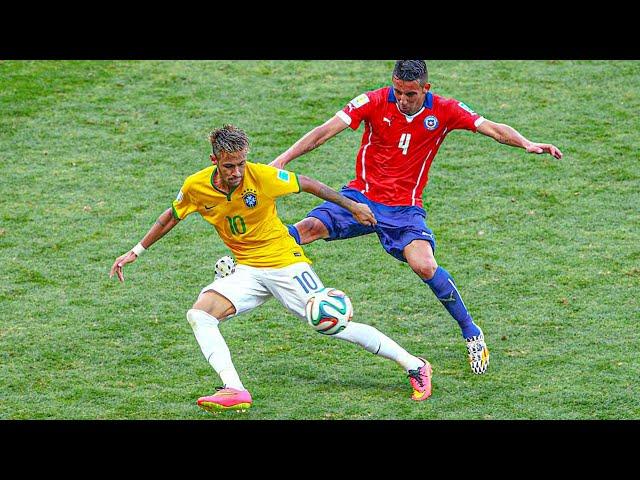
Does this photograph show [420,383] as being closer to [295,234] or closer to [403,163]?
[295,234]

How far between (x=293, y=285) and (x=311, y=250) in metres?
2.64

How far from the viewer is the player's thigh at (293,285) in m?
8.47

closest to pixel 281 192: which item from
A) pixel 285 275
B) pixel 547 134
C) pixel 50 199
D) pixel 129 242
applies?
pixel 285 275

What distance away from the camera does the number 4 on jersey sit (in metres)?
9.27

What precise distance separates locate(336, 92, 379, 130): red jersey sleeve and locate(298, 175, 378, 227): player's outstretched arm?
3.04 feet

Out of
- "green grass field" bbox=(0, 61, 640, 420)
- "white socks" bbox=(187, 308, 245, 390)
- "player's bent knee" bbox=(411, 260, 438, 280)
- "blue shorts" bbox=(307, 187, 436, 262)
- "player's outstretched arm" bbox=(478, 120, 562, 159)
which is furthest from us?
"blue shorts" bbox=(307, 187, 436, 262)

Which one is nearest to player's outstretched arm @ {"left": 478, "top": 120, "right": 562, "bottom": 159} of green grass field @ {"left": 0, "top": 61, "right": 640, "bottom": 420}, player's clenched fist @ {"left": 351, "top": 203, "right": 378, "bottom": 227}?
player's clenched fist @ {"left": 351, "top": 203, "right": 378, "bottom": 227}

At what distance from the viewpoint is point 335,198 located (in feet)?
27.6

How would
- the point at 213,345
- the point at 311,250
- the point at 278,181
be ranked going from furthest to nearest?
1. the point at 311,250
2. the point at 278,181
3. the point at 213,345

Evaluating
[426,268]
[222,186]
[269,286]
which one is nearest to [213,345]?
[269,286]

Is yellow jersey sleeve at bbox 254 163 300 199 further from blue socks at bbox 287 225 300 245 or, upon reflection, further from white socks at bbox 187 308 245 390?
white socks at bbox 187 308 245 390

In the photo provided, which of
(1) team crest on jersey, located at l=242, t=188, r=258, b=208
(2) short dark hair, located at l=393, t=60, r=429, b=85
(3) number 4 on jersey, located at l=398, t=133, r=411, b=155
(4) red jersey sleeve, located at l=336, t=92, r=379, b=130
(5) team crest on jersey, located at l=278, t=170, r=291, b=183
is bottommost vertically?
(1) team crest on jersey, located at l=242, t=188, r=258, b=208

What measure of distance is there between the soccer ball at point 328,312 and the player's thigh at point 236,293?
402 mm

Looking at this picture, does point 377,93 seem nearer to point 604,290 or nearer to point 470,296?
point 470,296
